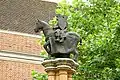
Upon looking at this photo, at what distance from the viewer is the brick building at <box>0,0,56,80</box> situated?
A: 2842 centimetres

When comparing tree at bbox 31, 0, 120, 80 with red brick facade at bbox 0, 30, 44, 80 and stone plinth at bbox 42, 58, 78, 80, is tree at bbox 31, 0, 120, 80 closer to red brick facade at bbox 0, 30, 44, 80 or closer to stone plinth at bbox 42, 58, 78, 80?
stone plinth at bbox 42, 58, 78, 80

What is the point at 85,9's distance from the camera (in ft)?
71.6

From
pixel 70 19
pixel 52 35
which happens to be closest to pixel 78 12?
pixel 70 19

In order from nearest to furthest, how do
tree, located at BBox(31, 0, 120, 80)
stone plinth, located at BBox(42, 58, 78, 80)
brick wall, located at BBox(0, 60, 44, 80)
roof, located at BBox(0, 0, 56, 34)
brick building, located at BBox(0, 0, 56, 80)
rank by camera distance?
1. stone plinth, located at BBox(42, 58, 78, 80)
2. tree, located at BBox(31, 0, 120, 80)
3. brick wall, located at BBox(0, 60, 44, 80)
4. brick building, located at BBox(0, 0, 56, 80)
5. roof, located at BBox(0, 0, 56, 34)

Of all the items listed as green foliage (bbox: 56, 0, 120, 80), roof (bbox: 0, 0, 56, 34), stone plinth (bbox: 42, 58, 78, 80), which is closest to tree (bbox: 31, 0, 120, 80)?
green foliage (bbox: 56, 0, 120, 80)

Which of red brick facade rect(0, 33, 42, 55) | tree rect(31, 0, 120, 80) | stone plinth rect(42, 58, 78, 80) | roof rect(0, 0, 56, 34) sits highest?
roof rect(0, 0, 56, 34)

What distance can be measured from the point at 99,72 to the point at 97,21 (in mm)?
2803

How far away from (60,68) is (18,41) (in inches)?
628

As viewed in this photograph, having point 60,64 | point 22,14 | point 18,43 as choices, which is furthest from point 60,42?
point 22,14

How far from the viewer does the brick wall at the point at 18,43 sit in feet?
94.7

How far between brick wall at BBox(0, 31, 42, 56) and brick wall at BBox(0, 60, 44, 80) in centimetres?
88

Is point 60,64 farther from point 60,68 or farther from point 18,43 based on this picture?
point 18,43

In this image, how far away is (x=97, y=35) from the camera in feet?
63.4

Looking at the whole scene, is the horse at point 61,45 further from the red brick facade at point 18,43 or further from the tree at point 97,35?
the red brick facade at point 18,43
